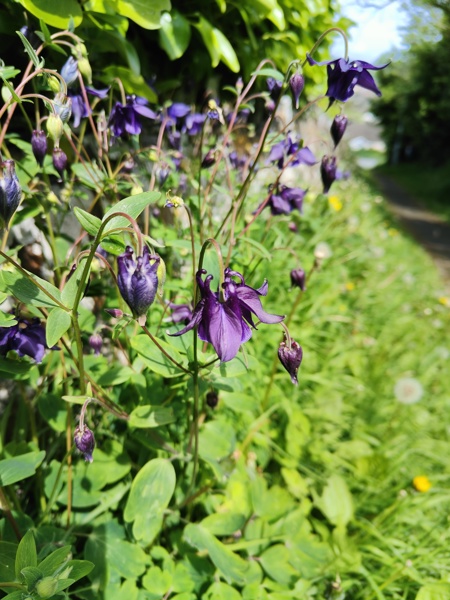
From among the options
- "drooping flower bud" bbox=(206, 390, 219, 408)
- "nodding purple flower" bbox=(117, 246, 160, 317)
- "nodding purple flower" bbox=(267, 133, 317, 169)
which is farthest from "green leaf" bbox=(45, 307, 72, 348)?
"nodding purple flower" bbox=(267, 133, 317, 169)

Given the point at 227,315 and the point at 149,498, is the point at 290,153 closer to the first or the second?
the point at 227,315

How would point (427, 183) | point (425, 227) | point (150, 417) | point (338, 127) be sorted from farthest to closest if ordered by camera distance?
point (427, 183) → point (425, 227) → point (338, 127) → point (150, 417)

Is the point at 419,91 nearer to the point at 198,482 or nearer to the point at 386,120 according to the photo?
the point at 386,120

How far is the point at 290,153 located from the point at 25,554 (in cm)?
129

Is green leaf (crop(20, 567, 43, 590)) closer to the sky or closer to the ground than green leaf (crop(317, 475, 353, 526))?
closer to the sky

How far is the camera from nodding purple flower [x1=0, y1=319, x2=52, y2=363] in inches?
41.1

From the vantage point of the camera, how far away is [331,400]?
2062 mm

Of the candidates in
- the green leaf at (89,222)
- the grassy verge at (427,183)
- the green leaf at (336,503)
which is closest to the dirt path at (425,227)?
the grassy verge at (427,183)

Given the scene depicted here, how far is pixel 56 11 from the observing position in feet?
4.09

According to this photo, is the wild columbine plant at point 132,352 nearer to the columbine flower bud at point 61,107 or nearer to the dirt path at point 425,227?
the columbine flower bud at point 61,107

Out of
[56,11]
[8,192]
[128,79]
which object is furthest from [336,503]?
[56,11]

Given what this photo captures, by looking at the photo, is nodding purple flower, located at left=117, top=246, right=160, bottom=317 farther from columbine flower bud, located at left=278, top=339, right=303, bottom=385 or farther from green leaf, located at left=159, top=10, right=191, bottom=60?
green leaf, located at left=159, top=10, right=191, bottom=60

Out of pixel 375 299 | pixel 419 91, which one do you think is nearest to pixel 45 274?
pixel 375 299

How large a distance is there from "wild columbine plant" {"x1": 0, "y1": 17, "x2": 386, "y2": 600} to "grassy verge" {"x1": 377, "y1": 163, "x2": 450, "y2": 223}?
1089 centimetres
